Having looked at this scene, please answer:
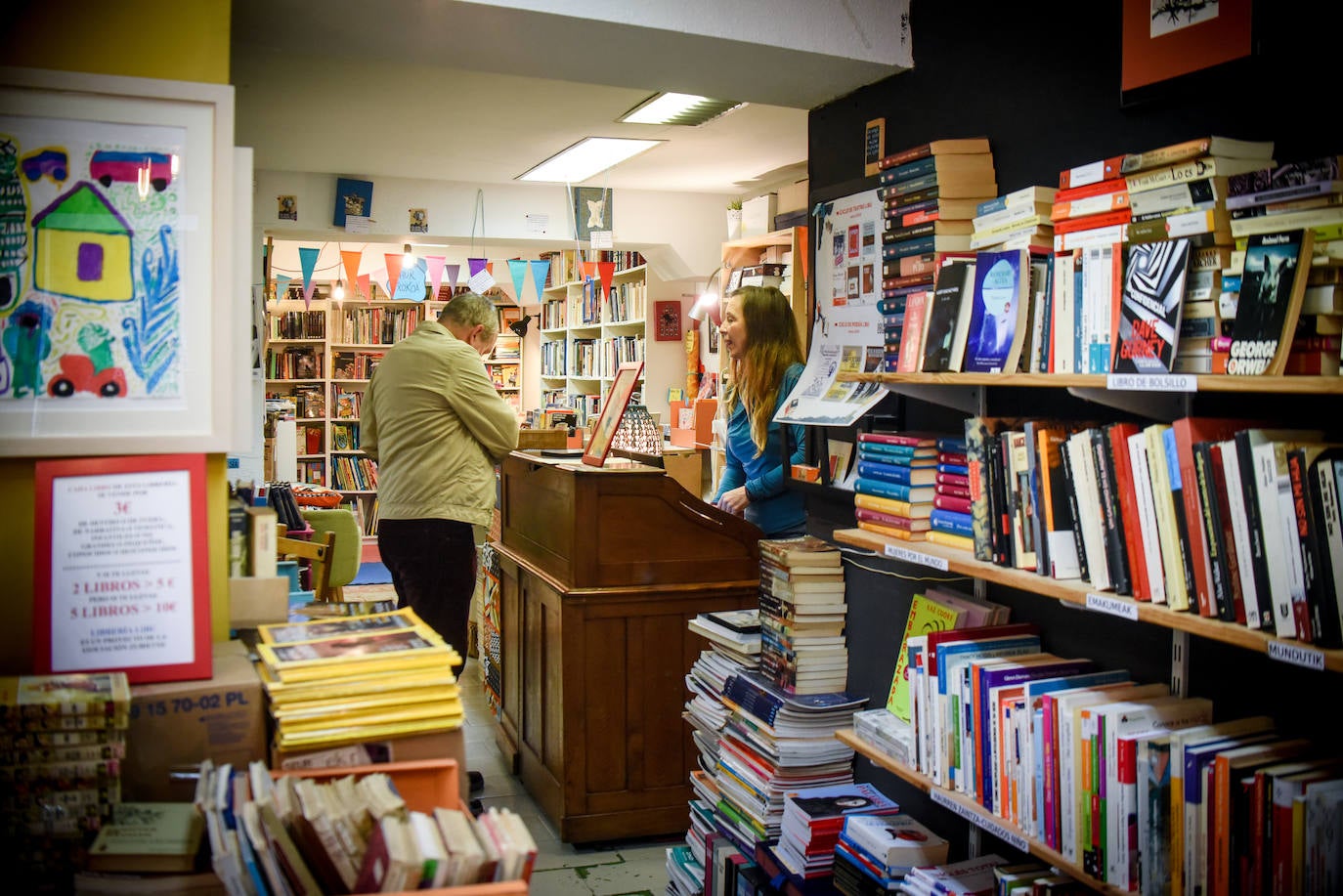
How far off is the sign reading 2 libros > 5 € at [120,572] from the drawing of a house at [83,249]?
0.29 meters

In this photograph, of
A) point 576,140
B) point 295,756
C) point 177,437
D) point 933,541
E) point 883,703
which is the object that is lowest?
point 883,703

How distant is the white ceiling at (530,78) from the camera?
2365mm

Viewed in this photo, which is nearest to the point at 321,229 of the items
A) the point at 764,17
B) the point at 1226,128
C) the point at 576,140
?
the point at 576,140

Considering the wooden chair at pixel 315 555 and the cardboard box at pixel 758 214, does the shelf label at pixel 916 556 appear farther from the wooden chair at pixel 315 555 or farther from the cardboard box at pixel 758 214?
the cardboard box at pixel 758 214

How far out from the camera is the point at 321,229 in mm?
6320

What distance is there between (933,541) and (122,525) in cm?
154

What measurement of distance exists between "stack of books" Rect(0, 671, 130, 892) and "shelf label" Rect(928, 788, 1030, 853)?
1.44 metres

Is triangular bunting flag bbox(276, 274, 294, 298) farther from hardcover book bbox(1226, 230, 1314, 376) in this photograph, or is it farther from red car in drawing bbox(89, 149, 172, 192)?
hardcover book bbox(1226, 230, 1314, 376)

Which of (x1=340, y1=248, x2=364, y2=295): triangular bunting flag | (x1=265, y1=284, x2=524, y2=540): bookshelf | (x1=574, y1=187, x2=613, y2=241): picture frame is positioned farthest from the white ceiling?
(x1=265, y1=284, x2=524, y2=540): bookshelf

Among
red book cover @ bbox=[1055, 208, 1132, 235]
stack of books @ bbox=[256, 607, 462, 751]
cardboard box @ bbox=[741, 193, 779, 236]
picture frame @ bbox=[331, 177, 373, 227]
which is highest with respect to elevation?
picture frame @ bbox=[331, 177, 373, 227]

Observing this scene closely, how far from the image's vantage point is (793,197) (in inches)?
215

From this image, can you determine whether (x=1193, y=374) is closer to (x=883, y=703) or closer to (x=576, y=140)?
(x=883, y=703)

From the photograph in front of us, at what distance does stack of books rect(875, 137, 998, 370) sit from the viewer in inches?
91.4

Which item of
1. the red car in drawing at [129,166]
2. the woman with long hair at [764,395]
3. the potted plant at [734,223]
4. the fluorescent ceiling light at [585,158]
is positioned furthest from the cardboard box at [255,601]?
the potted plant at [734,223]
